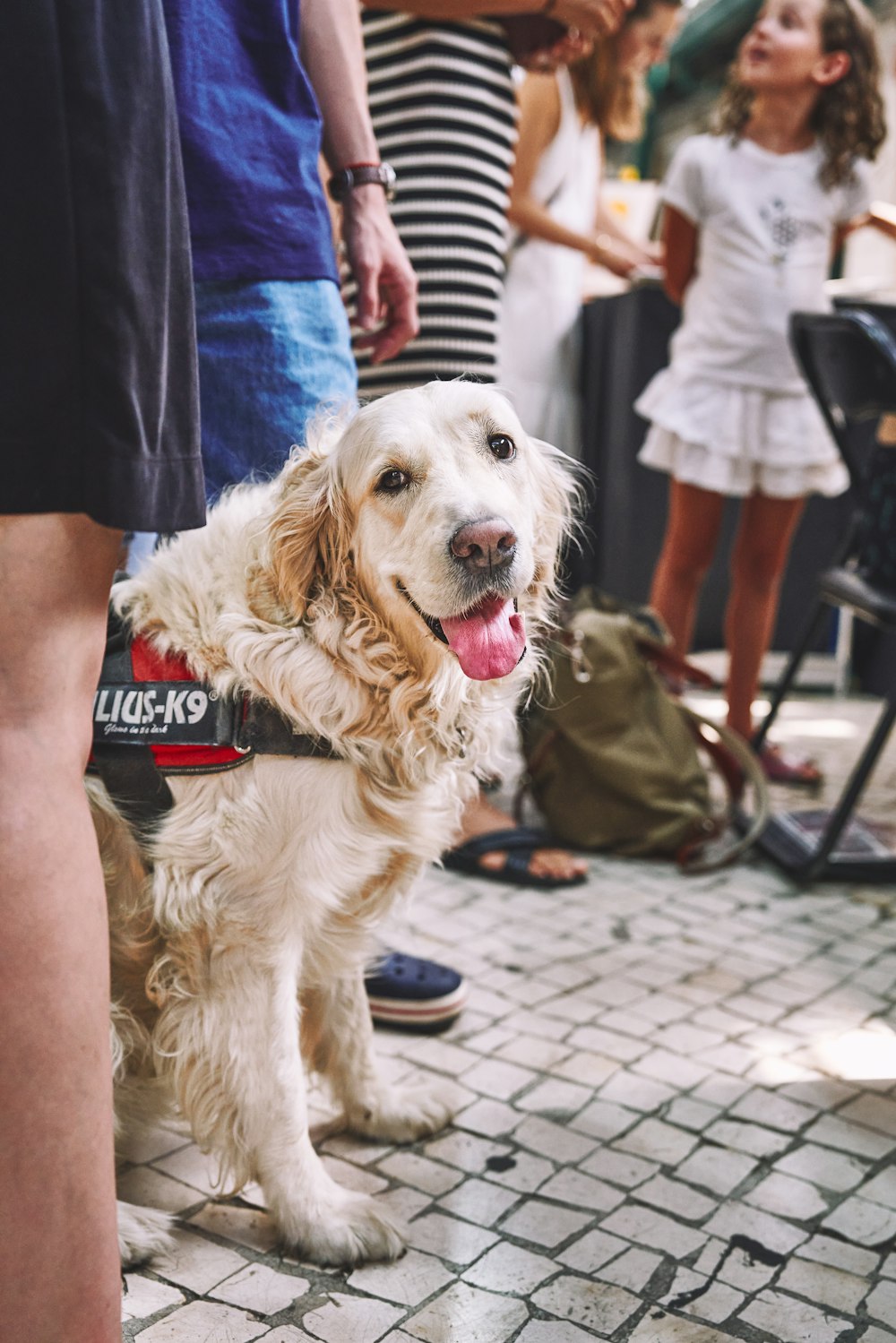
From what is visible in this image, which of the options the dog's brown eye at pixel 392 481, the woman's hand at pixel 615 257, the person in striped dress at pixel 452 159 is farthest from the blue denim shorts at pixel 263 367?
the woman's hand at pixel 615 257

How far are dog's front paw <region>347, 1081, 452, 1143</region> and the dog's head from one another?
0.78m

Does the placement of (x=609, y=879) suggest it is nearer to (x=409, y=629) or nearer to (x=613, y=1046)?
(x=613, y=1046)

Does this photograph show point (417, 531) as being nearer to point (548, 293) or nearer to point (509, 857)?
point (509, 857)

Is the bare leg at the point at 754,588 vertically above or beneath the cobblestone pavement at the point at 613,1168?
above

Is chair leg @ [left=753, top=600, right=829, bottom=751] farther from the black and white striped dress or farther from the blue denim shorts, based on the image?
the blue denim shorts

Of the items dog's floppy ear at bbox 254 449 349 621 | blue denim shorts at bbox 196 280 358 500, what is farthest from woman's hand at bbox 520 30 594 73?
dog's floppy ear at bbox 254 449 349 621

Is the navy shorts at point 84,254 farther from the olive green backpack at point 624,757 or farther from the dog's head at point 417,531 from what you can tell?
the olive green backpack at point 624,757

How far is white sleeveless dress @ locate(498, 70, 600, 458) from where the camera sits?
3.63 metres

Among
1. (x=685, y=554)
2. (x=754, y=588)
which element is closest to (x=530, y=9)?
(x=685, y=554)

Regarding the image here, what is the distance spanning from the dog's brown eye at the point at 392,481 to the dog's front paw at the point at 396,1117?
3.17ft

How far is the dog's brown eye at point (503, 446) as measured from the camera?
151 centimetres

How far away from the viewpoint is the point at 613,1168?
1719 mm

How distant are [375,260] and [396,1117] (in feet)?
4.48

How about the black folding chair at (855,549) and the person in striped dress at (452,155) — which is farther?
the black folding chair at (855,549)
